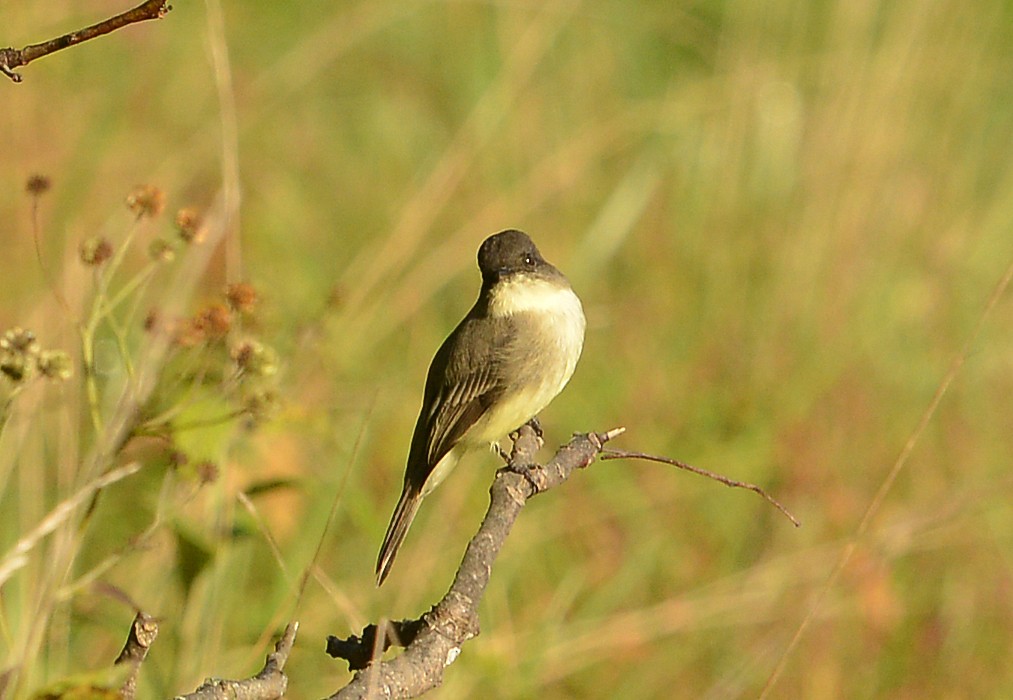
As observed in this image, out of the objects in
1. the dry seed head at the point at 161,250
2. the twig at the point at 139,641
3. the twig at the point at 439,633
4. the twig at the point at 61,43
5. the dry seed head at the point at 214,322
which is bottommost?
the twig at the point at 439,633

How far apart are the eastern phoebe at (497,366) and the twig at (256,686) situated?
156 centimetres

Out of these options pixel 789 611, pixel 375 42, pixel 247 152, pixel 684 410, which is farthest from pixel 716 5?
pixel 789 611

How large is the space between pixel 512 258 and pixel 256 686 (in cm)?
213

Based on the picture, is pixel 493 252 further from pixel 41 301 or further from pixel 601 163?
pixel 601 163

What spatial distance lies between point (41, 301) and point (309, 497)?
1076mm

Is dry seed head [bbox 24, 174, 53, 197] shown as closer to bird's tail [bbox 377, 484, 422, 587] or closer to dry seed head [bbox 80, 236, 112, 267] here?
dry seed head [bbox 80, 236, 112, 267]

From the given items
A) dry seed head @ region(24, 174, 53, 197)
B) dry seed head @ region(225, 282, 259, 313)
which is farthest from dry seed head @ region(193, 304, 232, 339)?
dry seed head @ region(24, 174, 53, 197)

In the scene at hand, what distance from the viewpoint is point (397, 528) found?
349cm

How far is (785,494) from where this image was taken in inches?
208

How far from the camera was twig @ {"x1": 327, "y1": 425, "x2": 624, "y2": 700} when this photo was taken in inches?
74.9

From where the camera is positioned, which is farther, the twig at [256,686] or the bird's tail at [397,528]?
the bird's tail at [397,528]

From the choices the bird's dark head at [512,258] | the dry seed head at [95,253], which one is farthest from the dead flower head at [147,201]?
the bird's dark head at [512,258]

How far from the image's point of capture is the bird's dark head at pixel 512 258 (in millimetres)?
3789

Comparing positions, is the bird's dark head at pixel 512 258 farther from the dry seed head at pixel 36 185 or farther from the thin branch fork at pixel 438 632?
the dry seed head at pixel 36 185
